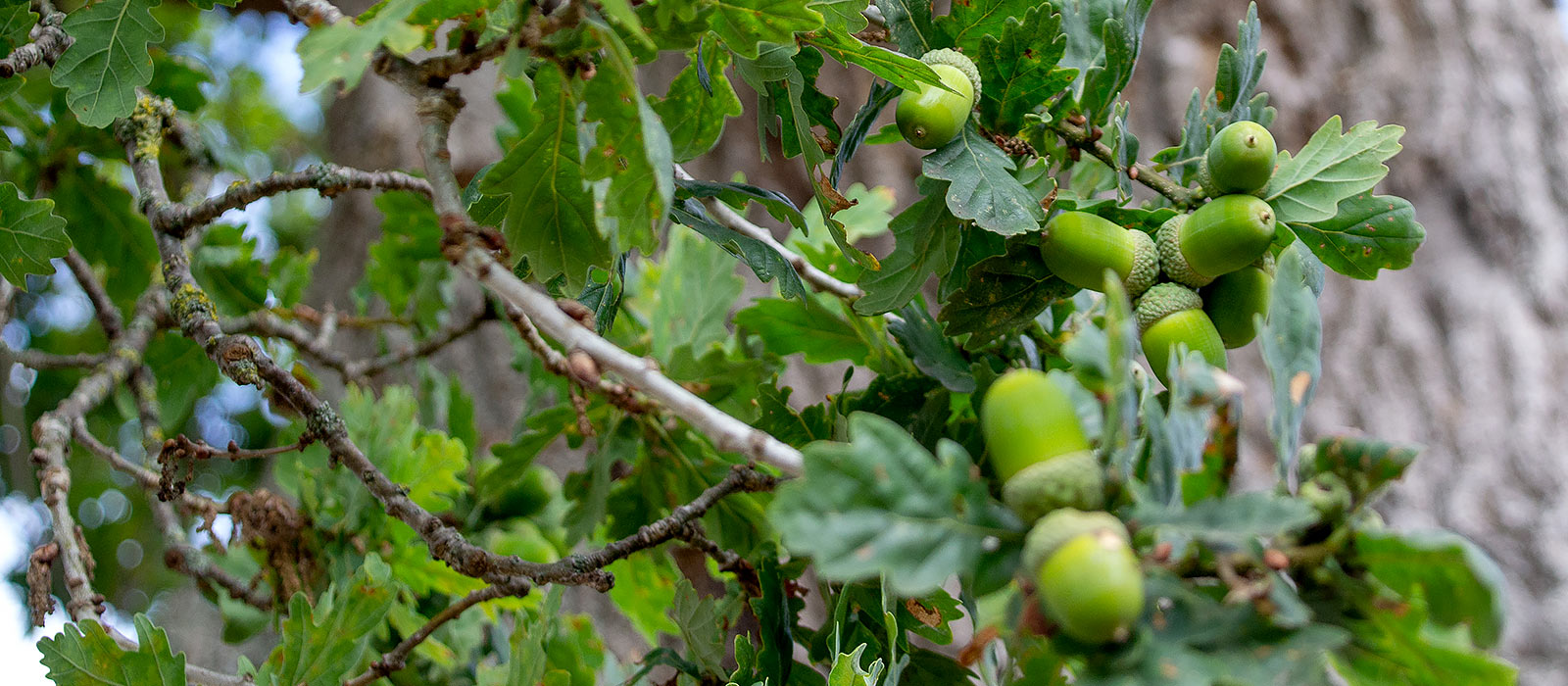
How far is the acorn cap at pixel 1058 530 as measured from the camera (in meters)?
0.66

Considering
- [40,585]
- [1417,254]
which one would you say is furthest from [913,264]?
[1417,254]

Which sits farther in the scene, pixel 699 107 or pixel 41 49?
pixel 41 49

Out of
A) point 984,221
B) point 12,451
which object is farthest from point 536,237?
point 12,451

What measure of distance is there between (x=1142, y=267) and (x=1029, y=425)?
470 mm

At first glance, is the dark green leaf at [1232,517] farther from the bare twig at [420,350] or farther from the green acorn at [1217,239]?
the bare twig at [420,350]

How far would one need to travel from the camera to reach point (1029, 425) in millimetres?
730

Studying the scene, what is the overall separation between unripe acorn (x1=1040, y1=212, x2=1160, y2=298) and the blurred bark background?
2376 millimetres

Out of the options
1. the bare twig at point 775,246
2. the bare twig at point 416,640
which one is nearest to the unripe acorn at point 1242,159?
the bare twig at point 775,246

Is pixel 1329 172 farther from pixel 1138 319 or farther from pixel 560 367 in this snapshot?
pixel 560 367

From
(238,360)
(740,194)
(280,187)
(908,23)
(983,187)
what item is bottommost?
(238,360)

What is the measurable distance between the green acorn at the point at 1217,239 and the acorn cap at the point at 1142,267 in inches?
0.7

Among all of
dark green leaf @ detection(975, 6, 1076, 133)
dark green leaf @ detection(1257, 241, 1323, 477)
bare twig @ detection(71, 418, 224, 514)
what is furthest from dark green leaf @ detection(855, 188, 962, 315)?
bare twig @ detection(71, 418, 224, 514)

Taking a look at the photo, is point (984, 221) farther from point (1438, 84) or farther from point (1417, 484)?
point (1438, 84)

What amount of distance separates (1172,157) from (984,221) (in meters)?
0.36
